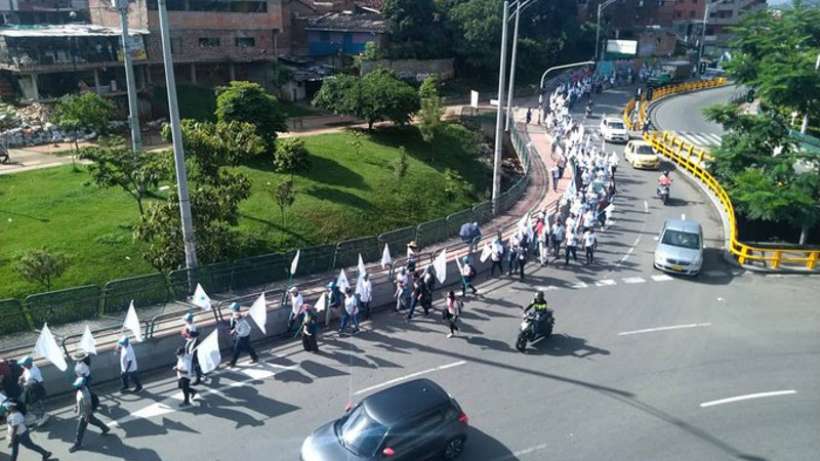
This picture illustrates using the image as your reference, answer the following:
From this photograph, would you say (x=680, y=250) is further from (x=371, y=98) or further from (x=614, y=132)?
(x=614, y=132)

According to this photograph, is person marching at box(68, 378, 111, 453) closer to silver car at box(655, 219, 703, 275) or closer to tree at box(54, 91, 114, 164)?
silver car at box(655, 219, 703, 275)

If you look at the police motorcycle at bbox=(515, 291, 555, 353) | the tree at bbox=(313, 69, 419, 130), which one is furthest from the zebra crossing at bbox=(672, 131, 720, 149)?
the police motorcycle at bbox=(515, 291, 555, 353)

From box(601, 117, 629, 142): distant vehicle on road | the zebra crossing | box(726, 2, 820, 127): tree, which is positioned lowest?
the zebra crossing

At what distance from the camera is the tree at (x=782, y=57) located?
33.4 meters

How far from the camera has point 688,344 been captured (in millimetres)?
16531

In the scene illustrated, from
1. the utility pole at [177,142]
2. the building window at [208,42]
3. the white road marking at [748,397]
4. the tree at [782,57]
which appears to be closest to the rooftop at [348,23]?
the building window at [208,42]

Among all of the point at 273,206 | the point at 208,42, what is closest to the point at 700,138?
the point at 273,206

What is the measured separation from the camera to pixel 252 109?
3178 centimetres

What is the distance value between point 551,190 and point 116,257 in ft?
67.3

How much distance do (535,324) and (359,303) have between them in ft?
15.7

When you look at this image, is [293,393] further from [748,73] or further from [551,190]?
[748,73]

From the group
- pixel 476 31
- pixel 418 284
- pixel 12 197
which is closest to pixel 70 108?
pixel 12 197

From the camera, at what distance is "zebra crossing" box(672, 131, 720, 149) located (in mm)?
45597

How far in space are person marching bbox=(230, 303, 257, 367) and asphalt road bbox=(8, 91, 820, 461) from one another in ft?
1.13
